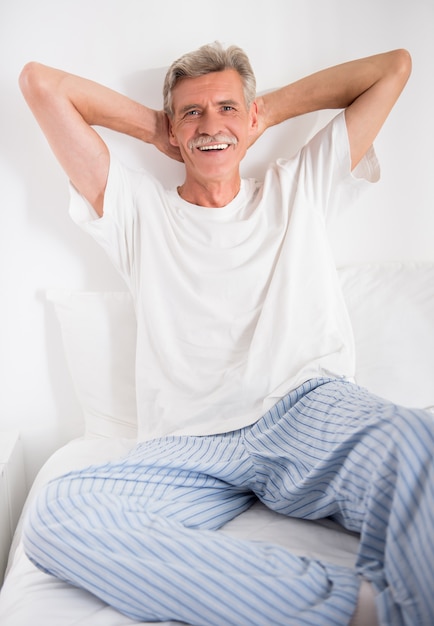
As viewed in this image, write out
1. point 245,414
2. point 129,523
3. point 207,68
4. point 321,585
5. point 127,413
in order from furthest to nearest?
point 127,413, point 207,68, point 245,414, point 129,523, point 321,585

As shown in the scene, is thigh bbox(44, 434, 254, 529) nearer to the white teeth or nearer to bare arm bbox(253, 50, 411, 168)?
the white teeth

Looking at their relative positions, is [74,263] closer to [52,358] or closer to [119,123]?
[52,358]

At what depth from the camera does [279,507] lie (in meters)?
1.29

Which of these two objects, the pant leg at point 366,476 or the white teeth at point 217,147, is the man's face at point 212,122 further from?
the pant leg at point 366,476

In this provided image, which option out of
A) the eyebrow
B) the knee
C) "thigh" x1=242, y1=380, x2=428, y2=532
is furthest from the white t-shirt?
the knee

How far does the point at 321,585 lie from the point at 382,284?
43.6 inches

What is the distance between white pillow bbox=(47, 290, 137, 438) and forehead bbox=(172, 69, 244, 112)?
23.8 inches

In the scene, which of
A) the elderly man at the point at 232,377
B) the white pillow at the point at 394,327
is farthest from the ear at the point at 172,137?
the white pillow at the point at 394,327

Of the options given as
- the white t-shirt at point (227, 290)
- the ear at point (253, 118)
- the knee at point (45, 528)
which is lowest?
the knee at point (45, 528)

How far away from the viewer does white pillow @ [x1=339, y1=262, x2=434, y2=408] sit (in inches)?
69.9

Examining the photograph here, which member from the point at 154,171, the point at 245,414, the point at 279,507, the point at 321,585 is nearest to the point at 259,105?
the point at 154,171

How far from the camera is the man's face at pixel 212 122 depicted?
5.49 ft

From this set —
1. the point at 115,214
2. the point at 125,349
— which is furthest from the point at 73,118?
the point at 125,349

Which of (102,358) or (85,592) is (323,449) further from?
(102,358)
